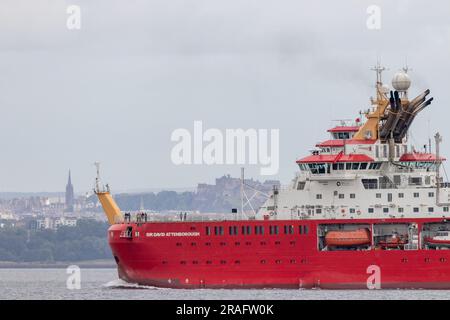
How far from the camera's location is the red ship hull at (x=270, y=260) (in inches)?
3748

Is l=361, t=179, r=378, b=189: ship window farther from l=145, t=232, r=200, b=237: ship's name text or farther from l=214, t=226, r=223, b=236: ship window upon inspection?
l=145, t=232, r=200, b=237: ship's name text

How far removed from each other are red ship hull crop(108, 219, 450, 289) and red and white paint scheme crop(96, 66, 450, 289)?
0.17 feet

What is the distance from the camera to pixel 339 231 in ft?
317

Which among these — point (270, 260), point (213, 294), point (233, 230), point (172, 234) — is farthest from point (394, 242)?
point (172, 234)

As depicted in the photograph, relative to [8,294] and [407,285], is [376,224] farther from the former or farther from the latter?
[8,294]

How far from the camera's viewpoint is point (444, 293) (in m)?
92.3

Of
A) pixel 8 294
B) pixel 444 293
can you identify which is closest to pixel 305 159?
pixel 444 293

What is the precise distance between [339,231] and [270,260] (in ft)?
13.1

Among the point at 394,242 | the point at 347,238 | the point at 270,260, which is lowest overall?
the point at 270,260

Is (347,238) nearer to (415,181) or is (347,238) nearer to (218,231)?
(415,181)

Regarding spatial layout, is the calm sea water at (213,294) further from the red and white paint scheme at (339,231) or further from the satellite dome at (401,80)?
the satellite dome at (401,80)
